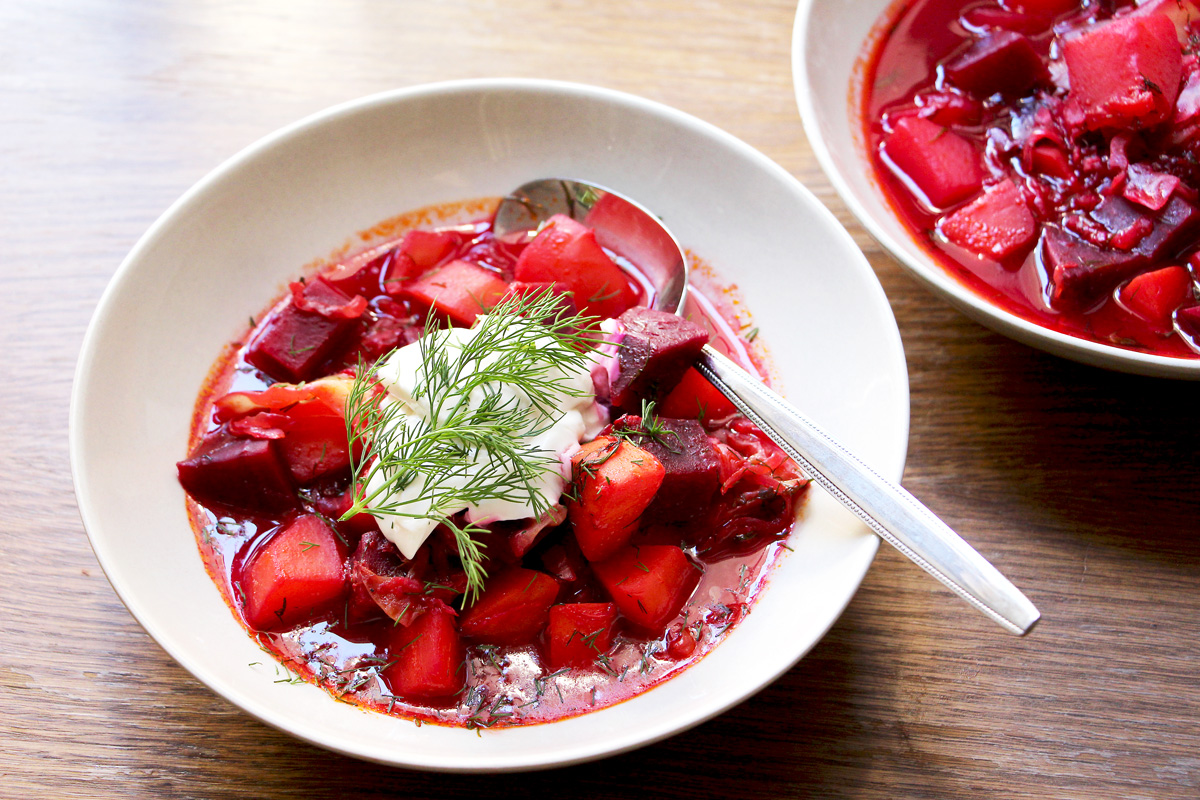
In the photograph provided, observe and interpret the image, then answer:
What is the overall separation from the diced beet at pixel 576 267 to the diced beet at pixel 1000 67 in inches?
50.0

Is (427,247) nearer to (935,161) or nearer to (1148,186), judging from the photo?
(935,161)

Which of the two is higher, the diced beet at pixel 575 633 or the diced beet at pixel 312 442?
the diced beet at pixel 312 442

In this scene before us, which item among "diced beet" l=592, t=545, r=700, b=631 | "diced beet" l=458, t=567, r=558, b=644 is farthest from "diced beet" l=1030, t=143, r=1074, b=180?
"diced beet" l=458, t=567, r=558, b=644

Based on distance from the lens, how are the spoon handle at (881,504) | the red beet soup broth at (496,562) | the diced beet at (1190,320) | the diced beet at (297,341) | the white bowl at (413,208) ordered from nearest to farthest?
the spoon handle at (881,504) → the white bowl at (413,208) → the red beet soup broth at (496,562) → the diced beet at (1190,320) → the diced beet at (297,341)

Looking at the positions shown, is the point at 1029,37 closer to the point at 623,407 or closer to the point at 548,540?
the point at 623,407

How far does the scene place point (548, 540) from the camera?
2096mm

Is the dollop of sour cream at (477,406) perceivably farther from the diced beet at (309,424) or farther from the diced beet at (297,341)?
the diced beet at (297,341)

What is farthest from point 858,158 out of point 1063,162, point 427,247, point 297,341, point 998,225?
point 297,341

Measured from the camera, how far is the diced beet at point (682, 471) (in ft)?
6.66

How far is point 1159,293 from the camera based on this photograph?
7.50 ft

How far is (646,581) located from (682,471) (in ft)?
0.90

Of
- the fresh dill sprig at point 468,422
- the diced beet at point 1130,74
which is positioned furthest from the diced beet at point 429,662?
the diced beet at point 1130,74

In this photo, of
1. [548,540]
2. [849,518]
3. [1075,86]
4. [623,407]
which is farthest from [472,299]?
[1075,86]

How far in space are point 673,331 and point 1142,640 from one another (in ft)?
4.64
